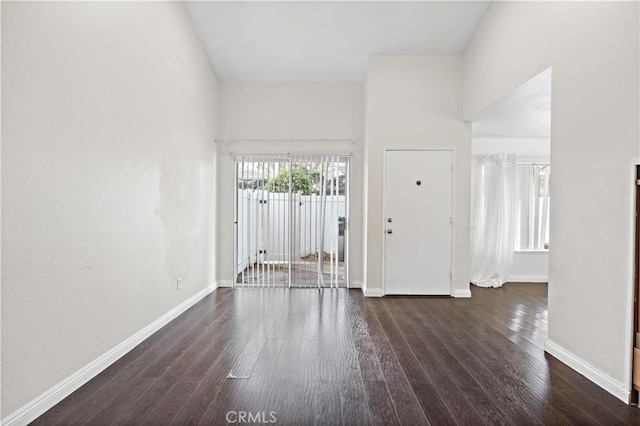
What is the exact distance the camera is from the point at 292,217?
5.40m

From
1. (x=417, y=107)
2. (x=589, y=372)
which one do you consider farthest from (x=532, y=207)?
(x=589, y=372)

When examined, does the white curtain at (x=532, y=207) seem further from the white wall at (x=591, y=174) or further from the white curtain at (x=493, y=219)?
the white wall at (x=591, y=174)

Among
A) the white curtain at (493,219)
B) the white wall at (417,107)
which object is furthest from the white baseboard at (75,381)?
the white curtain at (493,219)

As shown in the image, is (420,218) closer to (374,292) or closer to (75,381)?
(374,292)

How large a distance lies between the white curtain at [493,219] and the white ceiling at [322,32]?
1.91 m

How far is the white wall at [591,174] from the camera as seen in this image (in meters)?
2.24

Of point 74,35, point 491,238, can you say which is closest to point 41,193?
point 74,35

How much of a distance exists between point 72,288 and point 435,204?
3971 mm

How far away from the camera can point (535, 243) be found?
19.5ft

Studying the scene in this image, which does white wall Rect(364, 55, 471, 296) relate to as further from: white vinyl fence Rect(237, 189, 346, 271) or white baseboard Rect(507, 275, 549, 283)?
white baseboard Rect(507, 275, 549, 283)

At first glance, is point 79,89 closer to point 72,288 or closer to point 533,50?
point 72,288

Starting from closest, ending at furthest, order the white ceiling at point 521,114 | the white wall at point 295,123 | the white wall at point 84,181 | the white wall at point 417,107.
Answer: the white wall at point 84,181 → the white ceiling at point 521,114 → the white wall at point 417,107 → the white wall at point 295,123

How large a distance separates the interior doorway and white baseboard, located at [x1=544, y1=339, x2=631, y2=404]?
2.94m

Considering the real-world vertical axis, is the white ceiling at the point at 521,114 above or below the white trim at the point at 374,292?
above
